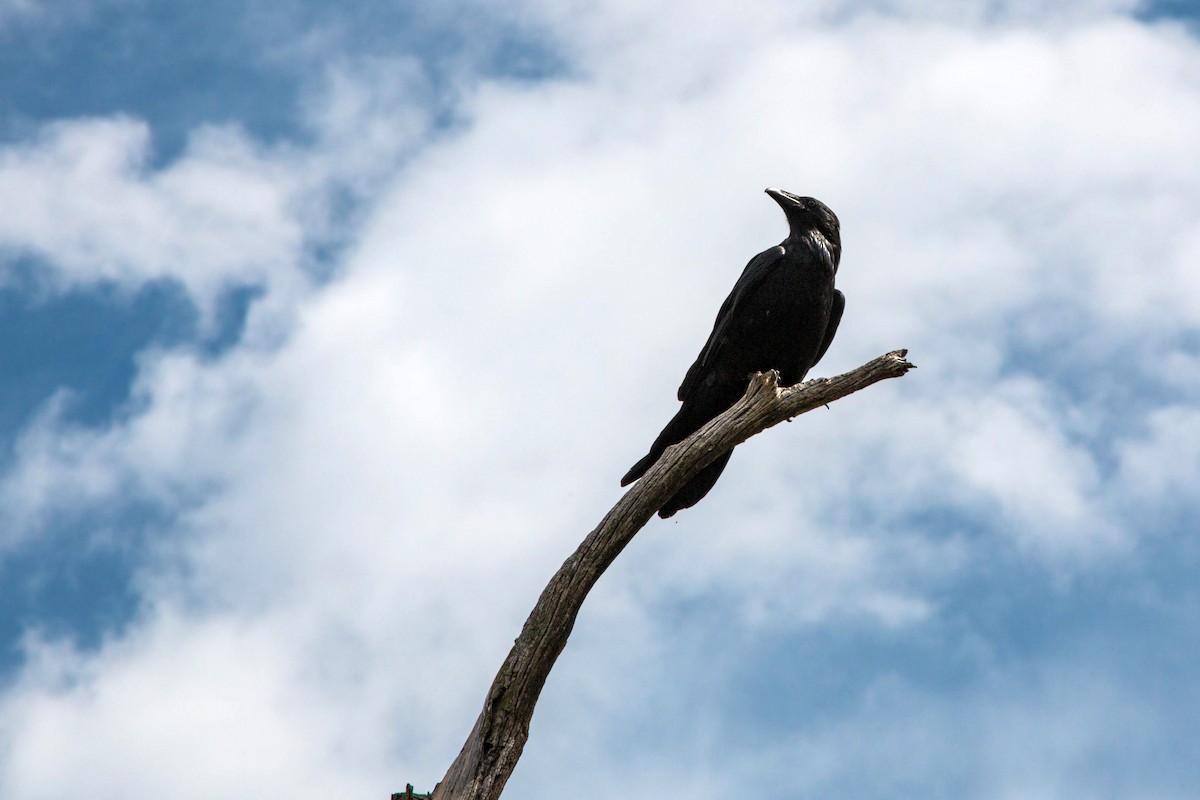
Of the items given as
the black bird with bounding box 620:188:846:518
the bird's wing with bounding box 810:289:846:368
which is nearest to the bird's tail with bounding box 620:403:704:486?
the black bird with bounding box 620:188:846:518

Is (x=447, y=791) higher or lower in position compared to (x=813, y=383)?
lower

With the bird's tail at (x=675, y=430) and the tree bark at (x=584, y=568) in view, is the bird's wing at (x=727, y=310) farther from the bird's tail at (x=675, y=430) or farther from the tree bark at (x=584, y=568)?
the tree bark at (x=584, y=568)

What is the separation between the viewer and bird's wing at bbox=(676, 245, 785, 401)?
7992mm

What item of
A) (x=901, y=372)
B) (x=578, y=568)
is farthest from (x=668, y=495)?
(x=901, y=372)

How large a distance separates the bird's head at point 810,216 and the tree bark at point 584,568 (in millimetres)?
1958

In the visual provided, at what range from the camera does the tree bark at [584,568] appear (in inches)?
219

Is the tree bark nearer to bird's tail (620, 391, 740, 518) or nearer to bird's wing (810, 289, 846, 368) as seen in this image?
bird's tail (620, 391, 740, 518)

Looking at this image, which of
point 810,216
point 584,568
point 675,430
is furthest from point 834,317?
point 584,568

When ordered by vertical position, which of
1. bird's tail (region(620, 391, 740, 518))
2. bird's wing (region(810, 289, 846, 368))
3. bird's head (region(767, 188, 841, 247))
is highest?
bird's head (region(767, 188, 841, 247))

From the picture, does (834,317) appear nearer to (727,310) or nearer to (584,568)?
(727,310)

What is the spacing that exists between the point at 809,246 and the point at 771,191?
66 cm

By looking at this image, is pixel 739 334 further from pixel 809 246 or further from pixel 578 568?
pixel 578 568

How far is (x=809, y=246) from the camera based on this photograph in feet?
26.5

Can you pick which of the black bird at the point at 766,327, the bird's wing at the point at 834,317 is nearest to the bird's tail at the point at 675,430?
the black bird at the point at 766,327
